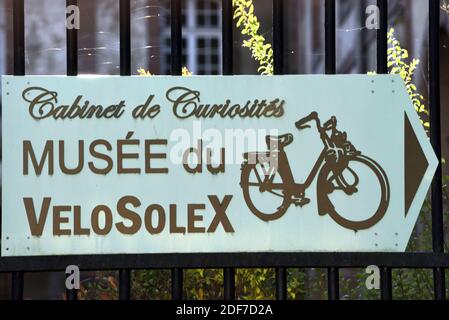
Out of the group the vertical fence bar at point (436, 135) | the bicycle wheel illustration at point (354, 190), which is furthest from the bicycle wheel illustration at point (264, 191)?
the vertical fence bar at point (436, 135)

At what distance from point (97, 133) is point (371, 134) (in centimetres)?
112

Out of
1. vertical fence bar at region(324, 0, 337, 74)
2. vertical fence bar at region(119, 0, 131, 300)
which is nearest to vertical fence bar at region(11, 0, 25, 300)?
vertical fence bar at region(119, 0, 131, 300)

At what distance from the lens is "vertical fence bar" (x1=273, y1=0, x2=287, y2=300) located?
342 centimetres

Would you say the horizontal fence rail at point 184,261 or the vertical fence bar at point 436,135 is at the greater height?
the vertical fence bar at point 436,135

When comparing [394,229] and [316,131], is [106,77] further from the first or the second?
[394,229]

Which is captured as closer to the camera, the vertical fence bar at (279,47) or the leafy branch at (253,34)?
the vertical fence bar at (279,47)

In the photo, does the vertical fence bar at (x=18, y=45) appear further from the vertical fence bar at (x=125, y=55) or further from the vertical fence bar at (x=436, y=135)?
the vertical fence bar at (x=436, y=135)

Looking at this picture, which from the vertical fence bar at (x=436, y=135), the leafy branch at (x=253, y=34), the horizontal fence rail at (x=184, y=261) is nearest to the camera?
the horizontal fence rail at (x=184, y=261)

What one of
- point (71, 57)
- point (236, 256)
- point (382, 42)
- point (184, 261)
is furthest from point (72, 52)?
point (382, 42)

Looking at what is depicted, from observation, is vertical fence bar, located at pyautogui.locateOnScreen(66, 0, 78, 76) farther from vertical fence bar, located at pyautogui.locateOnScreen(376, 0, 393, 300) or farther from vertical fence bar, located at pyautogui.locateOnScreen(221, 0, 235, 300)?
vertical fence bar, located at pyautogui.locateOnScreen(376, 0, 393, 300)

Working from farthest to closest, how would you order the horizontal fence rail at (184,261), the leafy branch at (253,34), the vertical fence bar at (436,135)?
the leafy branch at (253,34) < the vertical fence bar at (436,135) < the horizontal fence rail at (184,261)

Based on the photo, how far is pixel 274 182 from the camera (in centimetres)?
338

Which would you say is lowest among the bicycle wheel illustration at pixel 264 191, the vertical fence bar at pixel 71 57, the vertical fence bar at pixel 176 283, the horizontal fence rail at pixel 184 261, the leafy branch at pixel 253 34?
the vertical fence bar at pixel 176 283

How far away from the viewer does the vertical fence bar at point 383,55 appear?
344 cm
